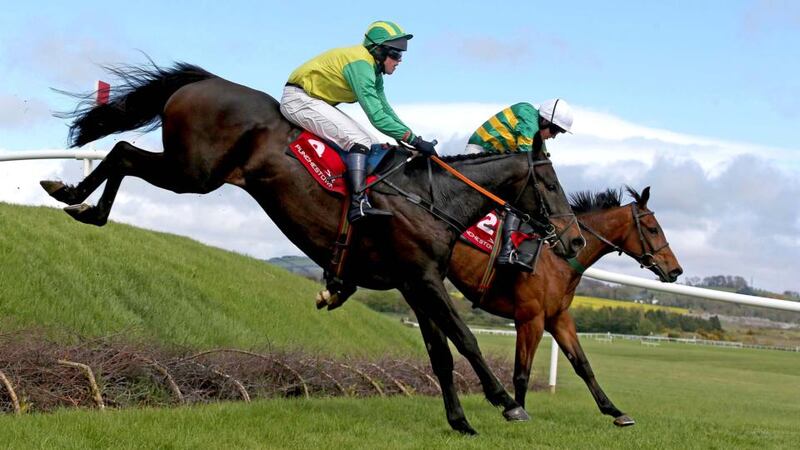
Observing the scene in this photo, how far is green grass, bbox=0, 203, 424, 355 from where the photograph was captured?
354 inches

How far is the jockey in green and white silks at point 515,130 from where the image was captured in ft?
25.1

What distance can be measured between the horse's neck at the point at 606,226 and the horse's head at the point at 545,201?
235 centimetres

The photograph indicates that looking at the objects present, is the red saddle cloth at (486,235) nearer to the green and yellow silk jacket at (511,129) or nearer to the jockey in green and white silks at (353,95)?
the green and yellow silk jacket at (511,129)

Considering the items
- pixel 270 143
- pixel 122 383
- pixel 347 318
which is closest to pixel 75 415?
Result: pixel 122 383

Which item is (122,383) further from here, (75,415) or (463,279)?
(463,279)

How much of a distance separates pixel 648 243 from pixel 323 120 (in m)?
4.36

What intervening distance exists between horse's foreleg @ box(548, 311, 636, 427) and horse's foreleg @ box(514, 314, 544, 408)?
0.25 metres

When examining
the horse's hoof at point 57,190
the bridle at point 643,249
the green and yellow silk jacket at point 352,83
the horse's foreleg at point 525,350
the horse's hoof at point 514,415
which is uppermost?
the green and yellow silk jacket at point 352,83

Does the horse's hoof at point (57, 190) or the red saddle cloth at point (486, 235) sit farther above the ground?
the red saddle cloth at point (486, 235)

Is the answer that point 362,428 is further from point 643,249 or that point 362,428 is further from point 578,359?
point 643,249

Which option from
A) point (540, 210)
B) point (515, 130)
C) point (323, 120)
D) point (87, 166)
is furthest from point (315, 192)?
point (87, 166)

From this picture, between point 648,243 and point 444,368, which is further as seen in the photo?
point 648,243

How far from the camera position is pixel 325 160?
5.72 meters

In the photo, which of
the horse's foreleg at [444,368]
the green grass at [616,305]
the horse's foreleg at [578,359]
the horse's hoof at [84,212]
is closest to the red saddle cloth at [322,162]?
the horse's foreleg at [444,368]
